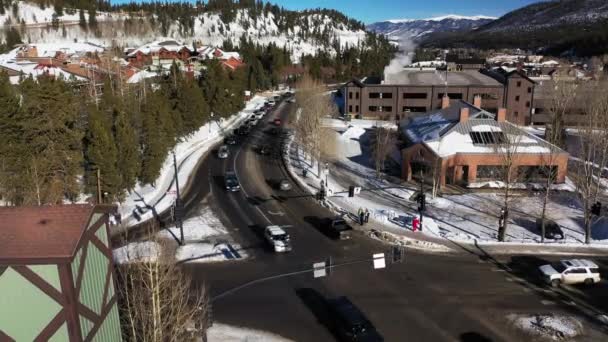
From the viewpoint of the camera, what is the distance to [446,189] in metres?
47.2

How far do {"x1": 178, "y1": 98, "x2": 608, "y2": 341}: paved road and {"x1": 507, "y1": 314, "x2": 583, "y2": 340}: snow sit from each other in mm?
581

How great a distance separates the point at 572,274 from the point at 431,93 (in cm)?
6020

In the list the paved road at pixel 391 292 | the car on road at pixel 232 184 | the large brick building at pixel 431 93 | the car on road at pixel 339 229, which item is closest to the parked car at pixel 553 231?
the paved road at pixel 391 292

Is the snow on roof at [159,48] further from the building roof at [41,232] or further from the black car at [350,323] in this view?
the building roof at [41,232]

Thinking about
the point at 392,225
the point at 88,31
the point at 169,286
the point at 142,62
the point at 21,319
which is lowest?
the point at 392,225

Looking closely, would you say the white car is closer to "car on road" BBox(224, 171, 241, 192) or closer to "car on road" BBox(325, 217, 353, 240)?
"car on road" BBox(325, 217, 353, 240)

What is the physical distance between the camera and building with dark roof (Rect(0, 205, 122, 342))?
12.4 meters

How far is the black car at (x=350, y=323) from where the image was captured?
21578mm

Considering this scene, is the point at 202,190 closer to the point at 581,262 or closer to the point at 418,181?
the point at 418,181

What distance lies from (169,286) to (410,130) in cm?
4611

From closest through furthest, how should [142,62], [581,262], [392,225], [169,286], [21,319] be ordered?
[21,319], [169,286], [581,262], [392,225], [142,62]

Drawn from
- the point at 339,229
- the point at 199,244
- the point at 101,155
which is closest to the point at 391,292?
the point at 339,229

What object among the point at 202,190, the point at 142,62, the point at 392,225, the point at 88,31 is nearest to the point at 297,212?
the point at 392,225

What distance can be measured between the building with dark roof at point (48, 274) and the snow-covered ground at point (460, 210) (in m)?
26.5
